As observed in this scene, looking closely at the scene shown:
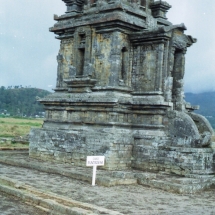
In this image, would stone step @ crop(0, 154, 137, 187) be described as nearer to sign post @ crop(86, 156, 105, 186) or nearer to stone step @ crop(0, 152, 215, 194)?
stone step @ crop(0, 152, 215, 194)

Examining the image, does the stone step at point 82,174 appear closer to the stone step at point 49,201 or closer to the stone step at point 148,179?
the stone step at point 148,179

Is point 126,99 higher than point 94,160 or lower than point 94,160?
higher

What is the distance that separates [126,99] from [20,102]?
404 feet

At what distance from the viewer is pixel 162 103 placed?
13328 mm

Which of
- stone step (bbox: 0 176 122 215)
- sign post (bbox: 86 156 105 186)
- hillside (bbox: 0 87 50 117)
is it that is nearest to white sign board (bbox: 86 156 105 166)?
sign post (bbox: 86 156 105 186)

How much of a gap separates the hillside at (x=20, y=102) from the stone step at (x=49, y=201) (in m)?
105

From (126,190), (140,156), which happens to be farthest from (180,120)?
(126,190)

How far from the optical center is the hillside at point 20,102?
4596 inches

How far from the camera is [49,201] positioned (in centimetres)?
841

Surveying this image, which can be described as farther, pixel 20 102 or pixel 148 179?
pixel 20 102

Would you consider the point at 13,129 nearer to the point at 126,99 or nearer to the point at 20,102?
the point at 126,99

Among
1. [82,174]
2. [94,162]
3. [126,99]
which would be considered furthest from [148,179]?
[126,99]

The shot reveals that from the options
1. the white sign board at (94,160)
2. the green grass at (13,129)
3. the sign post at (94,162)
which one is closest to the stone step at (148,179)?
the sign post at (94,162)

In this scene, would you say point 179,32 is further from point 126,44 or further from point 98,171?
point 98,171
